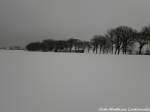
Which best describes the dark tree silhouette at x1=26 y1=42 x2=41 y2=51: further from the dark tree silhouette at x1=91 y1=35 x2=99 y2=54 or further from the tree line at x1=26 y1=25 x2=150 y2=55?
the dark tree silhouette at x1=91 y1=35 x2=99 y2=54

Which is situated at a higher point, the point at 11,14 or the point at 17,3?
the point at 17,3

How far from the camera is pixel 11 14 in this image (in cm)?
350

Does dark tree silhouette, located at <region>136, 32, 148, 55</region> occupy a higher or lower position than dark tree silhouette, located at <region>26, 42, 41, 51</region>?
higher

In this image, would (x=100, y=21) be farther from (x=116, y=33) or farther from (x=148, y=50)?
(x=148, y=50)

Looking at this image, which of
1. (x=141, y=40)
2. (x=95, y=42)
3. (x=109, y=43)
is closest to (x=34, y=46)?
(x=95, y=42)

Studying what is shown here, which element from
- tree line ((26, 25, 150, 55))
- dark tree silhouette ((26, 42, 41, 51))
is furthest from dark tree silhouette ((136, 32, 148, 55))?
dark tree silhouette ((26, 42, 41, 51))

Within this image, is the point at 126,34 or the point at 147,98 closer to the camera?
the point at 147,98

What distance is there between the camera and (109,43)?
3377 mm

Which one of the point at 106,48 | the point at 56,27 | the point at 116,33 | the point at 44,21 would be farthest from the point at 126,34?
the point at 44,21

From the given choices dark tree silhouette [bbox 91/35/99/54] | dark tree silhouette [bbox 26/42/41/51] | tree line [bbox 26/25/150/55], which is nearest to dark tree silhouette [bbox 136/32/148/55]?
tree line [bbox 26/25/150/55]

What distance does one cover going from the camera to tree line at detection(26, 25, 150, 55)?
10.9ft

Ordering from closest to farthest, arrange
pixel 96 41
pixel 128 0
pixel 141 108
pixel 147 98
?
pixel 141 108, pixel 147 98, pixel 96 41, pixel 128 0

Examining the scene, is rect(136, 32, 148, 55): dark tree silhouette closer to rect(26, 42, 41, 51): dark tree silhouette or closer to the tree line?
the tree line

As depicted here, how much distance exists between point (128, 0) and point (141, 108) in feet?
10.1
